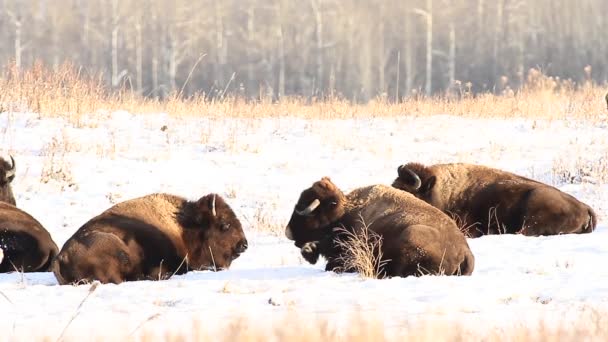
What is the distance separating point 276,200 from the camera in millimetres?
16766

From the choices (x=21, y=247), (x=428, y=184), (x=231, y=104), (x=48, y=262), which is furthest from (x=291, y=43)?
(x=21, y=247)

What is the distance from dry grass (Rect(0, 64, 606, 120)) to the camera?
2125cm

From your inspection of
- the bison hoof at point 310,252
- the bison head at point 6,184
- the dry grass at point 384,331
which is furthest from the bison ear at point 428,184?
the dry grass at point 384,331

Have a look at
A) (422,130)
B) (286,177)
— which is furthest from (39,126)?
(422,130)

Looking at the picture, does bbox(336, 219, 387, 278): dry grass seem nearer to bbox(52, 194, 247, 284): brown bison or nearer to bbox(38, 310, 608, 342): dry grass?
bbox(52, 194, 247, 284): brown bison

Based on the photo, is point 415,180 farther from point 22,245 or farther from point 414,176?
point 22,245

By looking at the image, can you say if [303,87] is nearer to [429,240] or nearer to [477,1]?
[477,1]

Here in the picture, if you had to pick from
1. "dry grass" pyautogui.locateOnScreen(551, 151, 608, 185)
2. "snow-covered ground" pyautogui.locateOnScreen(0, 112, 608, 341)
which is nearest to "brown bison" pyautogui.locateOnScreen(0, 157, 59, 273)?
"snow-covered ground" pyautogui.locateOnScreen(0, 112, 608, 341)

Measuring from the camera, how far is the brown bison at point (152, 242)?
914 centimetres

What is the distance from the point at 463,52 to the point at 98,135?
205 ft

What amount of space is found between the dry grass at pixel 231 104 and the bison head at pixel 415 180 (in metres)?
9.78

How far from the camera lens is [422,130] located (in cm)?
2256

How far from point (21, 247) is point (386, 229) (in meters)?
3.59

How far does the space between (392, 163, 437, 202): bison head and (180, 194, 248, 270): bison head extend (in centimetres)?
249
